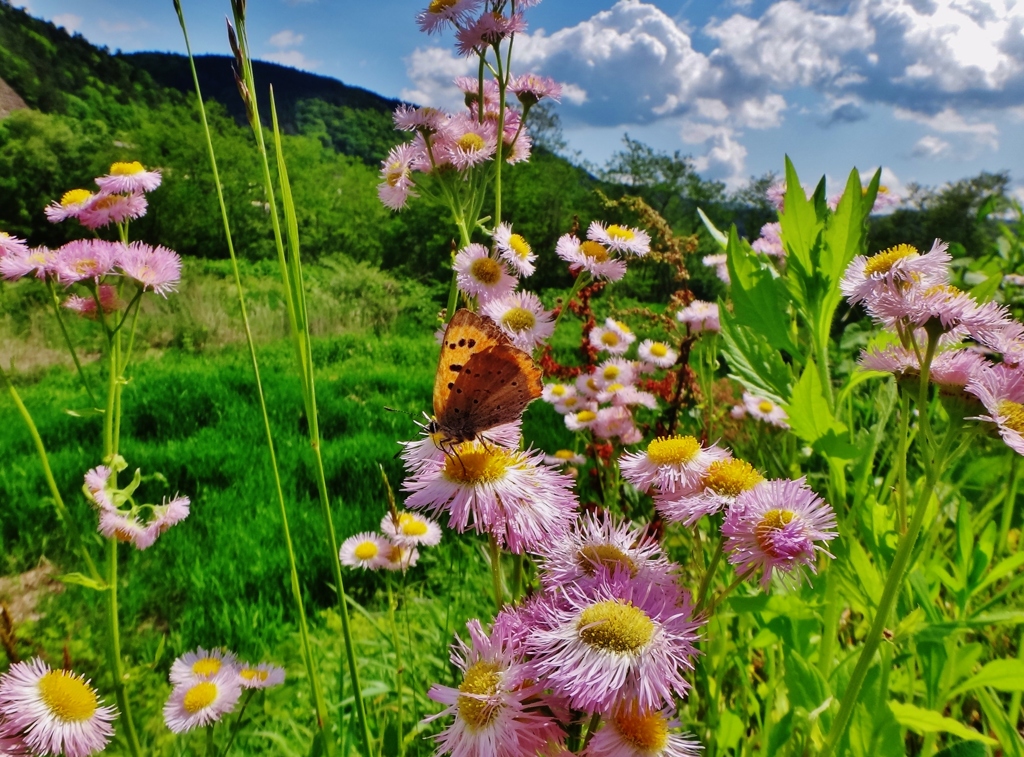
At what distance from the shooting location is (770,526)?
468 millimetres

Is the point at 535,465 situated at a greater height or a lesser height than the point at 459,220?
lesser

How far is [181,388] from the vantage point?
334 centimetres

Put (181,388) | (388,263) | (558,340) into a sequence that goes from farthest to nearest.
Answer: (388,263), (558,340), (181,388)

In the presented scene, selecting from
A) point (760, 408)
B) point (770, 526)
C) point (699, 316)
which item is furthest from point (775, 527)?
point (760, 408)

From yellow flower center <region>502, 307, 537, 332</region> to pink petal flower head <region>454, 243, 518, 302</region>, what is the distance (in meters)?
0.04

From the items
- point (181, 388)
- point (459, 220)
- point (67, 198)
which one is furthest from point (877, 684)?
point (181, 388)

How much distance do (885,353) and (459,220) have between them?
600mm

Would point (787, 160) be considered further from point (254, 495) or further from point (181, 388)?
point (181, 388)

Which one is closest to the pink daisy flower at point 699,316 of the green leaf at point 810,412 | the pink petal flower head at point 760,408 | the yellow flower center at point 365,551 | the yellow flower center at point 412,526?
the pink petal flower head at point 760,408

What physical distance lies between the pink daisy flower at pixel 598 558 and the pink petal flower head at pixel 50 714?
617 millimetres

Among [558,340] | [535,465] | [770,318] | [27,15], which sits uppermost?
[27,15]

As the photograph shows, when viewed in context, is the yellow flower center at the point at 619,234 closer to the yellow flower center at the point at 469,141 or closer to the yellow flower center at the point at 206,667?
the yellow flower center at the point at 469,141

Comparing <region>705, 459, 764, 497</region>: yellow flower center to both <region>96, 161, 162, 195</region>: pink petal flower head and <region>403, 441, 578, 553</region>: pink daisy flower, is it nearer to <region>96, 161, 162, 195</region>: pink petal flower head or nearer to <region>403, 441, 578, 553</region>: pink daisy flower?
<region>403, 441, 578, 553</region>: pink daisy flower

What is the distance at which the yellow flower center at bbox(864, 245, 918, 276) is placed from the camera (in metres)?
0.66
